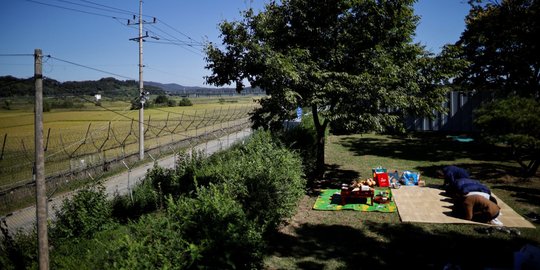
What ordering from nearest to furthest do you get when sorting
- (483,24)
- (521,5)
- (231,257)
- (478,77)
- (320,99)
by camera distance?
1. (231,257)
2. (320,99)
3. (521,5)
4. (483,24)
5. (478,77)

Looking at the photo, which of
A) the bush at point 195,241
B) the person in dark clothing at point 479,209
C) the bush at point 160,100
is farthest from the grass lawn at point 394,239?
the bush at point 160,100

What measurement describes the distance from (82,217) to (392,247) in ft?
26.2

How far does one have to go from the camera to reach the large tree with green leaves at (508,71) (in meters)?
12.1

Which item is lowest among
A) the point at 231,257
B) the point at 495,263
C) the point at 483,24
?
the point at 495,263

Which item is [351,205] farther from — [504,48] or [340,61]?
[504,48]

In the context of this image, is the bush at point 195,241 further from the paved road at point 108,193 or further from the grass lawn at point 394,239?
the paved road at point 108,193

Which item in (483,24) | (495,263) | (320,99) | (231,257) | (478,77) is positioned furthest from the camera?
(478,77)

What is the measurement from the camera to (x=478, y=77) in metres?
22.1

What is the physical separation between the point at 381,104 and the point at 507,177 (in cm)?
655

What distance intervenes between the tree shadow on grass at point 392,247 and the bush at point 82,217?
4842 millimetres

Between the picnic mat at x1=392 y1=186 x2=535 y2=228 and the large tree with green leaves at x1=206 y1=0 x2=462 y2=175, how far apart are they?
2.57m

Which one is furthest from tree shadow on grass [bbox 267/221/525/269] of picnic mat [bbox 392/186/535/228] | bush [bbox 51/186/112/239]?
bush [bbox 51/186/112/239]

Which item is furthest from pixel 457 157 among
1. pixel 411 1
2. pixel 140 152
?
pixel 140 152

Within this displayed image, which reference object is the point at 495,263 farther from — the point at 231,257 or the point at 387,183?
the point at 387,183
